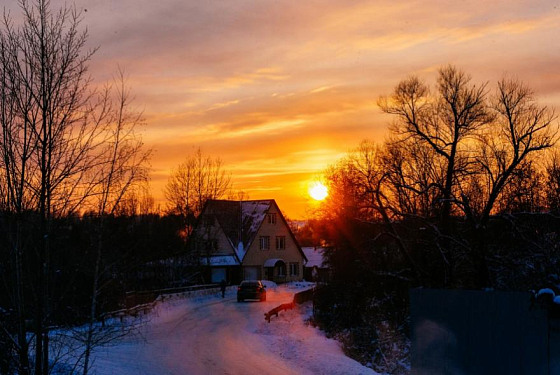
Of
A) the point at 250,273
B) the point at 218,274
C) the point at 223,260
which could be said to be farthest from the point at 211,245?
the point at 250,273

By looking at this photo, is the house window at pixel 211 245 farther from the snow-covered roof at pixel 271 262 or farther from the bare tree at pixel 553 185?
the bare tree at pixel 553 185

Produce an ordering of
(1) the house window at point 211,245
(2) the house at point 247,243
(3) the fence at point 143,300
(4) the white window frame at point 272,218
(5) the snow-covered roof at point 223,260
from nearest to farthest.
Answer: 1. (3) the fence at point 143,300
2. (1) the house window at point 211,245
3. (5) the snow-covered roof at point 223,260
4. (2) the house at point 247,243
5. (4) the white window frame at point 272,218

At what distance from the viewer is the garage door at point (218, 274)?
64.3m

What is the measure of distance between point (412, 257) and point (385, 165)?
11.1 m

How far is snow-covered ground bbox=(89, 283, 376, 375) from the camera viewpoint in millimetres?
18453

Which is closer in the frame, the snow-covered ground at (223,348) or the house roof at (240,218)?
the snow-covered ground at (223,348)

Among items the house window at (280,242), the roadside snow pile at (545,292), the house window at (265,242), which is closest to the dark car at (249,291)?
the house window at (265,242)

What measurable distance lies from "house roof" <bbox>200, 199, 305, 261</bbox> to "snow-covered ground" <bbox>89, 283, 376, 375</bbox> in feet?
107

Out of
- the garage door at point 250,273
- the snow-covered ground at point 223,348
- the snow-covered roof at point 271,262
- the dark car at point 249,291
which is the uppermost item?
the snow-covered roof at point 271,262

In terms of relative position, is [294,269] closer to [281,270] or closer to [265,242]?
[281,270]

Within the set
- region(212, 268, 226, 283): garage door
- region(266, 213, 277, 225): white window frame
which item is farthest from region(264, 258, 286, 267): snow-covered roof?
region(212, 268, 226, 283): garage door

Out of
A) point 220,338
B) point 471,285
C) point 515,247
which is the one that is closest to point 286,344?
point 220,338

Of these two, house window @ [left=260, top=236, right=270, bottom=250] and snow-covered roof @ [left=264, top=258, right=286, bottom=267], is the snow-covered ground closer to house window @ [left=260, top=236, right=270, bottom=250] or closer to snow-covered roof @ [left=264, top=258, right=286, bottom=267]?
snow-covered roof @ [left=264, top=258, right=286, bottom=267]

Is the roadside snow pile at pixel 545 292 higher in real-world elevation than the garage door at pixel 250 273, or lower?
higher
